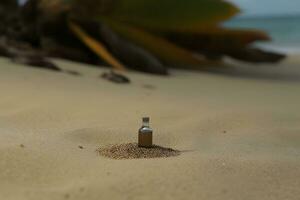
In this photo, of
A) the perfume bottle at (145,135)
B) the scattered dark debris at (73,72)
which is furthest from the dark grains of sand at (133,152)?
the scattered dark debris at (73,72)

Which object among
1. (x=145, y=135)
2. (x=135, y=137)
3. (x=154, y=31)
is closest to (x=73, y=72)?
→ (x=154, y=31)

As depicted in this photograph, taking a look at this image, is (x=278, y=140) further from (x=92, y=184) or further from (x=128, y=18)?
(x=128, y=18)

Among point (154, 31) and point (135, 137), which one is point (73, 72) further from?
point (135, 137)

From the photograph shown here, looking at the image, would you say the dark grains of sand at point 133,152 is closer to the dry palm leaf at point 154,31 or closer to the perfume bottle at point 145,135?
the perfume bottle at point 145,135

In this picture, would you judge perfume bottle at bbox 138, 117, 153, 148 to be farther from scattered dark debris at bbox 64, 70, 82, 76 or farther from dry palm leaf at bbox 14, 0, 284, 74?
dry palm leaf at bbox 14, 0, 284, 74

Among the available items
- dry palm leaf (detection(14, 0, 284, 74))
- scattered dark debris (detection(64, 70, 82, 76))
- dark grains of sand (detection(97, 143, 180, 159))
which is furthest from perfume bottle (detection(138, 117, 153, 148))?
dry palm leaf (detection(14, 0, 284, 74))

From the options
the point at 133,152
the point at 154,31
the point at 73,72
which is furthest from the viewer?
the point at 154,31
